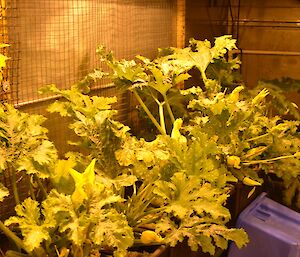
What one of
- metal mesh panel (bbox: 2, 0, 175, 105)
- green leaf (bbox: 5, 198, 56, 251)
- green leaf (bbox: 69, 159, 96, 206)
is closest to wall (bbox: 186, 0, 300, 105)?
metal mesh panel (bbox: 2, 0, 175, 105)

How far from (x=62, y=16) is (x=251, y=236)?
143 centimetres

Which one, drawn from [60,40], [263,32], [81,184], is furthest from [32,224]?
[263,32]

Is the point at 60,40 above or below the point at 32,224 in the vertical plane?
above

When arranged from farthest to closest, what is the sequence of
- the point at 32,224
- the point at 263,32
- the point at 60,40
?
the point at 263,32 → the point at 60,40 → the point at 32,224

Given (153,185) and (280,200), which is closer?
(153,185)

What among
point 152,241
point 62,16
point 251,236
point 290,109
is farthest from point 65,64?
point 290,109

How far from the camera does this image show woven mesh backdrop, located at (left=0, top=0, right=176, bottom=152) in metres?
1.88

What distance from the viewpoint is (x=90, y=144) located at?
5.90 feet

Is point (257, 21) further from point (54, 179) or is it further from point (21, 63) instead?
point (54, 179)

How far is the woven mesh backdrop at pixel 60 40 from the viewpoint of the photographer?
1.88 meters

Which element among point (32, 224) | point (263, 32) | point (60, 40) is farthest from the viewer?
point (263, 32)

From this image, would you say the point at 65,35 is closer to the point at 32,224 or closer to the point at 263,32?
the point at 32,224

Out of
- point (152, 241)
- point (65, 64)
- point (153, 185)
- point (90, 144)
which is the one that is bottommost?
point (152, 241)

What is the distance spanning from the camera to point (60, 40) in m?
2.12
